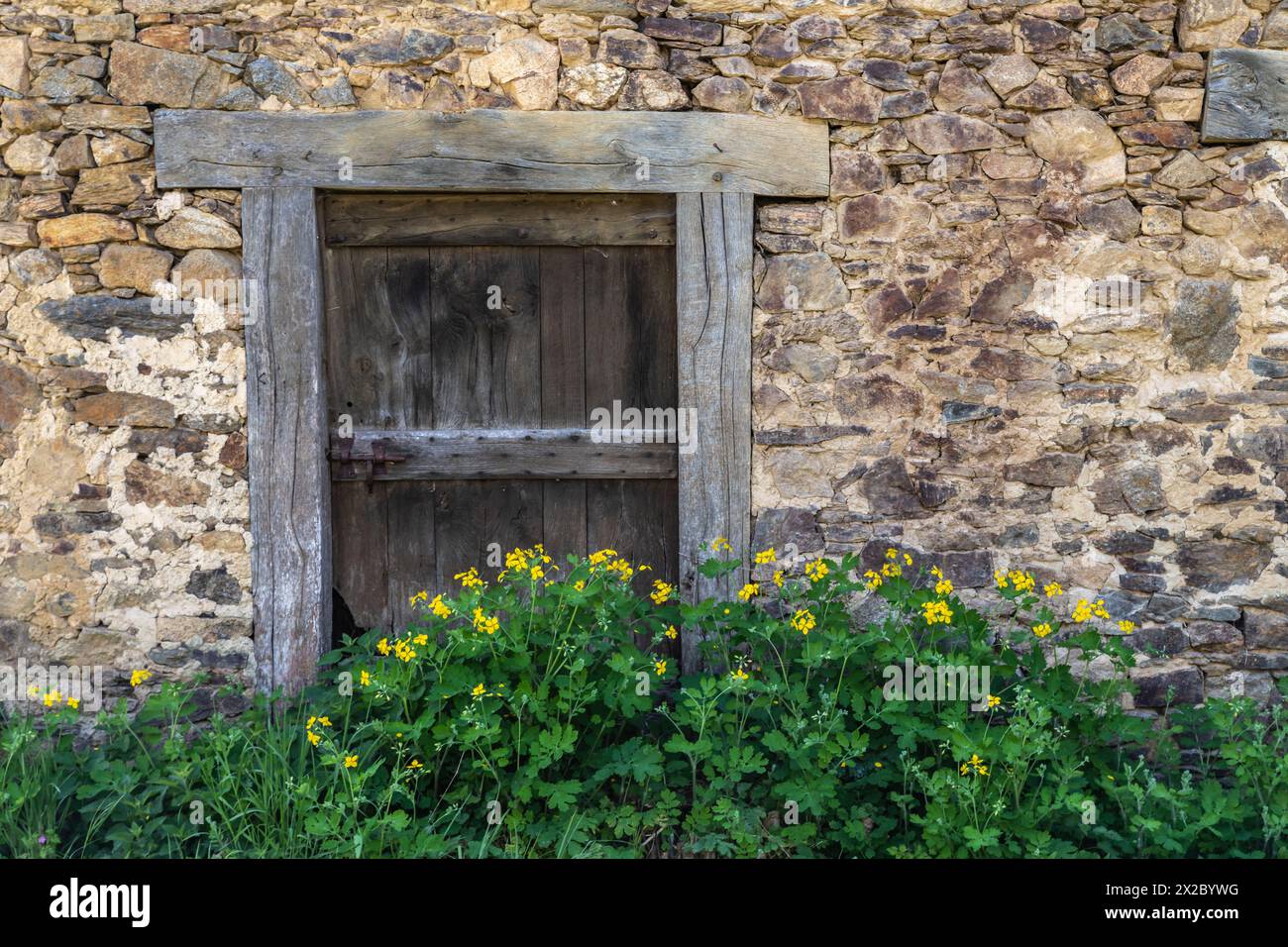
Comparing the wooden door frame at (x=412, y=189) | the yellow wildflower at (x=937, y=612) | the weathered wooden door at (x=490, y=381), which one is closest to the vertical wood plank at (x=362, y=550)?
the weathered wooden door at (x=490, y=381)

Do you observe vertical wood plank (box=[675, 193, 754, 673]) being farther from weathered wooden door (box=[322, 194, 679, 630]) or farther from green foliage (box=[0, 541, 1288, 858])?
green foliage (box=[0, 541, 1288, 858])

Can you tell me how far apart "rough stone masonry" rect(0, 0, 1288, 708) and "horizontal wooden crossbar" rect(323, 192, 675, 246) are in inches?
11.8

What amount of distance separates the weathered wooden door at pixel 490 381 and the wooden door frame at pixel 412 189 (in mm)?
125

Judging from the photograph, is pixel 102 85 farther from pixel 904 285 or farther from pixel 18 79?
pixel 904 285

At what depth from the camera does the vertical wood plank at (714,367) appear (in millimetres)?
3344

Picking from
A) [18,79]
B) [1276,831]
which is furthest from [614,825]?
[18,79]

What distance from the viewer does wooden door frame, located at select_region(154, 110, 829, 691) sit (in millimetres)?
3240

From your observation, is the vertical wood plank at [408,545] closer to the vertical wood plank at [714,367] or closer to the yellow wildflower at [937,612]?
the vertical wood plank at [714,367]

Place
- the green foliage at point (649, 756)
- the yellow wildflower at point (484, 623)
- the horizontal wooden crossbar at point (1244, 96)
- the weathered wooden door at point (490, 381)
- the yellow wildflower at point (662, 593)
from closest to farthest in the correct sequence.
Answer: the green foliage at point (649, 756) → the yellow wildflower at point (484, 623) → the yellow wildflower at point (662, 593) → the horizontal wooden crossbar at point (1244, 96) → the weathered wooden door at point (490, 381)

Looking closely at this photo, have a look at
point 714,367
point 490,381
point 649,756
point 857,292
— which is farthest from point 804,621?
point 490,381

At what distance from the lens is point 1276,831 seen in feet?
9.01

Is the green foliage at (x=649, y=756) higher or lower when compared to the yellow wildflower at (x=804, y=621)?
lower

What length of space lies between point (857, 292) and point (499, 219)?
123cm

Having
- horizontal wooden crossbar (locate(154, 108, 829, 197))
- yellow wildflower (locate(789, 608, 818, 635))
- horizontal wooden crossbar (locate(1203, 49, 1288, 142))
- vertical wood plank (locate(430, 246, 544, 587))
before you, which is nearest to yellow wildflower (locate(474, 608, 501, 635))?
vertical wood plank (locate(430, 246, 544, 587))
